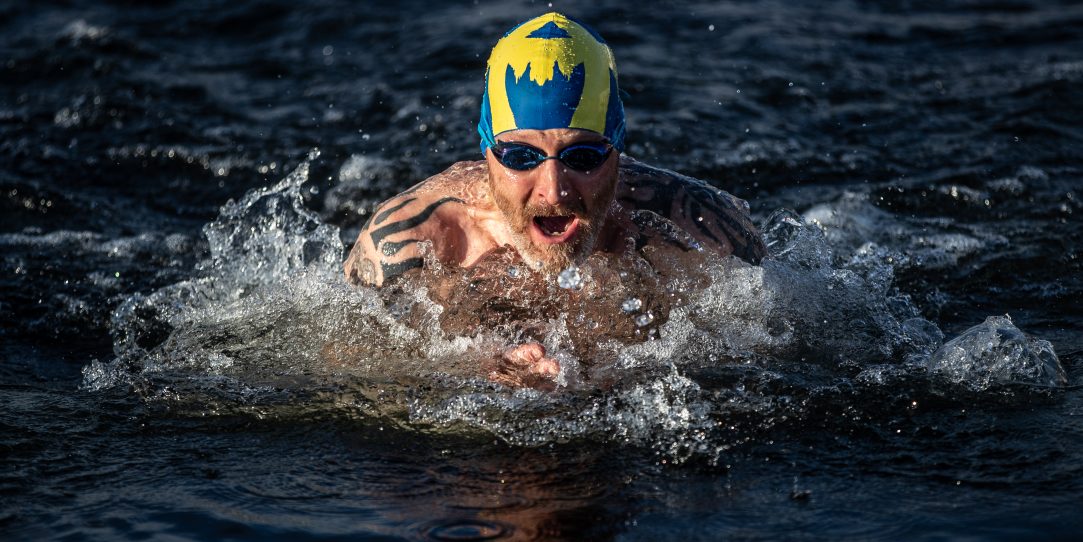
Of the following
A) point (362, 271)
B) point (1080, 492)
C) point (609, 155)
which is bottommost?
point (1080, 492)

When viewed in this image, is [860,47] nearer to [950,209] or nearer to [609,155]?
[950,209]

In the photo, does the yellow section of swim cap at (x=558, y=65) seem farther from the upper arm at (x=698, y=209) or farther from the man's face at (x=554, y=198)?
the upper arm at (x=698, y=209)

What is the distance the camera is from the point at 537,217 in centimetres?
522

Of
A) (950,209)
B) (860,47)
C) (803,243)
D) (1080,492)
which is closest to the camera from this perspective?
(1080,492)

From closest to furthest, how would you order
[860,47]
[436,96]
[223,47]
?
[436,96]
[860,47]
[223,47]

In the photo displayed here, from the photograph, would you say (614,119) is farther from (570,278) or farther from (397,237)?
(397,237)

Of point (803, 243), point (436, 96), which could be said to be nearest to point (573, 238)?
point (803, 243)

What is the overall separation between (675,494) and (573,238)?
4.50 feet

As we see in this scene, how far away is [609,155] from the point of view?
5211 millimetres

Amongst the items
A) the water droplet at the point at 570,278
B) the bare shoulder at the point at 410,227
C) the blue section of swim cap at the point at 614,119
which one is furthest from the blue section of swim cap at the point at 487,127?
the water droplet at the point at 570,278

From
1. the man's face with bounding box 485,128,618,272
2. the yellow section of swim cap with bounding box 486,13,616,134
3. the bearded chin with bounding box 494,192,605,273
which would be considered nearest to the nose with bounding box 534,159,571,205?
the man's face with bounding box 485,128,618,272

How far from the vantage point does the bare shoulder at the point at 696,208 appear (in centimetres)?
574

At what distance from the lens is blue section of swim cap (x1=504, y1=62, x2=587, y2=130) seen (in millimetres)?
5164

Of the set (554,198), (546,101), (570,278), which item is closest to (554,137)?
(546,101)
